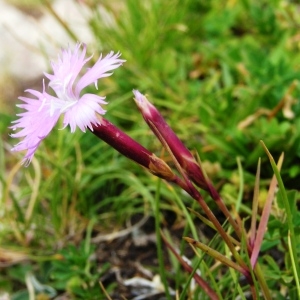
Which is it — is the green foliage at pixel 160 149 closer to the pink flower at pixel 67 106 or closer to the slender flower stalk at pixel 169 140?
the slender flower stalk at pixel 169 140

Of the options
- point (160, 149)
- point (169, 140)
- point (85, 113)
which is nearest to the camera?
point (85, 113)

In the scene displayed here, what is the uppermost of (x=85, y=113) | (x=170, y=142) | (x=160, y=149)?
(x=85, y=113)

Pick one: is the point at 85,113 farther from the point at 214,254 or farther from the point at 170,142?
the point at 214,254

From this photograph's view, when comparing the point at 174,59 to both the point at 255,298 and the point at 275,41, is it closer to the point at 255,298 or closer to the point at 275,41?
the point at 275,41

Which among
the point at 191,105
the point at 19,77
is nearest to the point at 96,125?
the point at 191,105

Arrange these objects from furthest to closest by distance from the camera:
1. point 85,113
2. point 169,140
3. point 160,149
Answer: point 160,149, point 169,140, point 85,113

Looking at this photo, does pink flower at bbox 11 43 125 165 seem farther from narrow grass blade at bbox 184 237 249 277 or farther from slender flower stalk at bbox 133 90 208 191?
narrow grass blade at bbox 184 237 249 277

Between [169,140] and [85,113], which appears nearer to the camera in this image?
[85,113]

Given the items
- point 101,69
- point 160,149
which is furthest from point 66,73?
point 160,149
